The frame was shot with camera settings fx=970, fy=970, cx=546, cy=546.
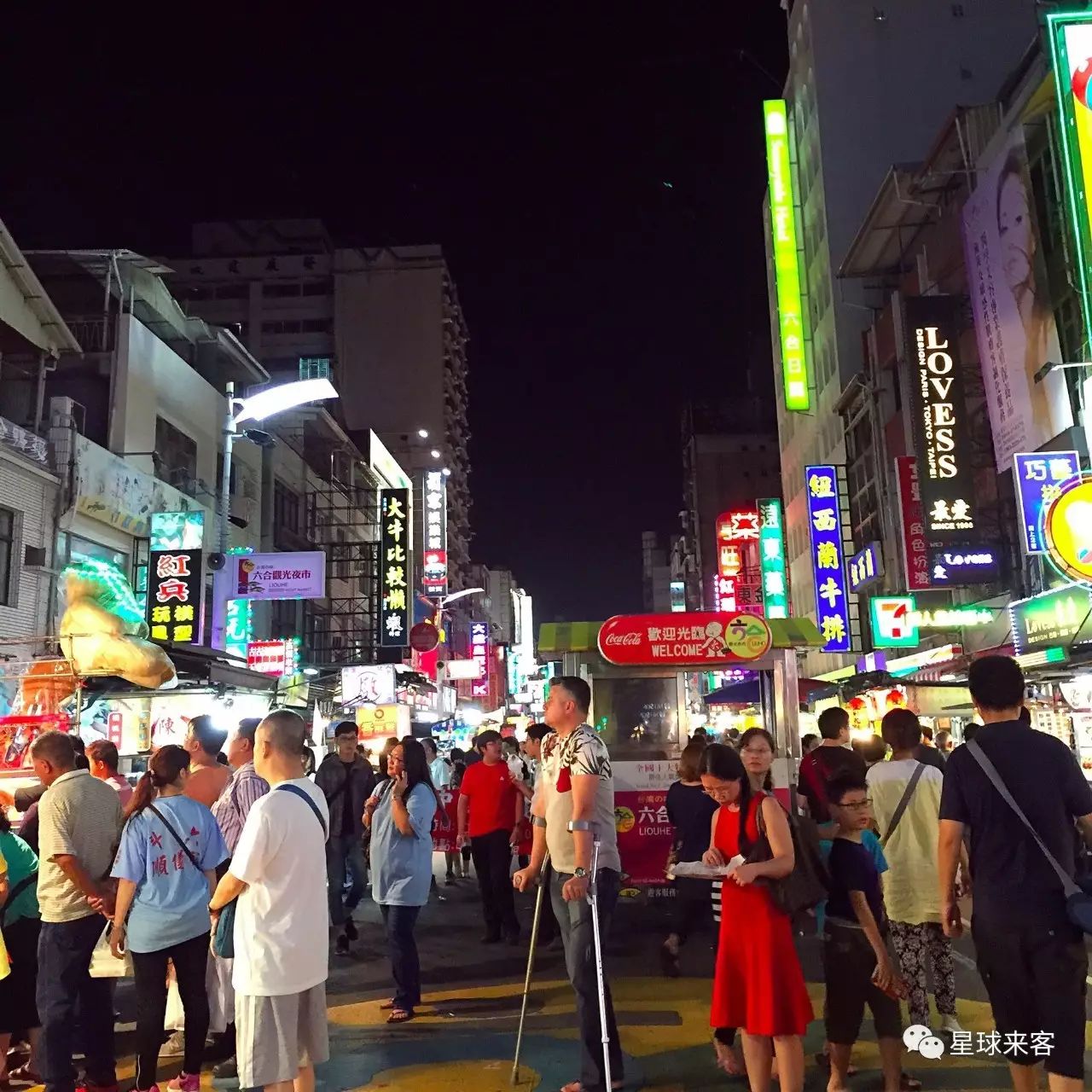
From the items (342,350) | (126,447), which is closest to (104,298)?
(126,447)

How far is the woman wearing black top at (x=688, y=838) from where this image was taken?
8312 millimetres

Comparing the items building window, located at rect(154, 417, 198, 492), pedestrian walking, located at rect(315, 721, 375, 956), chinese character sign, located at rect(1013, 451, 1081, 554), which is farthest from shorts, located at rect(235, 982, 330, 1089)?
building window, located at rect(154, 417, 198, 492)

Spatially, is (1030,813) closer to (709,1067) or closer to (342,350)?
(709,1067)

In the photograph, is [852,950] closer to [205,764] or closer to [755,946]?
[755,946]

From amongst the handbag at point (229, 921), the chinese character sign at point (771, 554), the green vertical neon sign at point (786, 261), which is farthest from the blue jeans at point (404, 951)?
the chinese character sign at point (771, 554)

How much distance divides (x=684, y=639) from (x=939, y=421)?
1229cm

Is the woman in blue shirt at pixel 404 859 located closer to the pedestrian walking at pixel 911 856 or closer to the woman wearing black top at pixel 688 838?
the woman wearing black top at pixel 688 838

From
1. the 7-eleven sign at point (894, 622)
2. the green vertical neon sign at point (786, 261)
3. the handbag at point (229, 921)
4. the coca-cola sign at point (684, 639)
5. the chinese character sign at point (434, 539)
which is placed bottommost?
the handbag at point (229, 921)

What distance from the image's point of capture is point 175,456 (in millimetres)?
23297

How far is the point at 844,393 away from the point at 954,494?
48.7 feet

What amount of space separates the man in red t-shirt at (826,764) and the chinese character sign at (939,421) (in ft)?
42.4

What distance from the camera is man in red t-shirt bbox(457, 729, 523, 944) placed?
10.1m

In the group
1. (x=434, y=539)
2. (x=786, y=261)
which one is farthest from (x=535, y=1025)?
(x=434, y=539)

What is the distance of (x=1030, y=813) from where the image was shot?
397 cm
